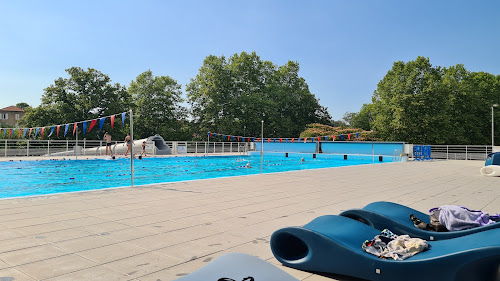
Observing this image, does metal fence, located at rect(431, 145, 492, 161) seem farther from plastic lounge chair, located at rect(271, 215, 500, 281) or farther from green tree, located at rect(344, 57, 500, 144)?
plastic lounge chair, located at rect(271, 215, 500, 281)

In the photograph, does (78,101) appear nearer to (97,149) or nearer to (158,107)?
(158,107)

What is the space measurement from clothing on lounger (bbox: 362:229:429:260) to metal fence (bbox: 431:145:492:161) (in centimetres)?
2815

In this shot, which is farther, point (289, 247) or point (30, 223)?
point (30, 223)

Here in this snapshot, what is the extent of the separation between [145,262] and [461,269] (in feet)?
8.87

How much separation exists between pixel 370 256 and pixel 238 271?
1299mm

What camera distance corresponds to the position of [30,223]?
470cm

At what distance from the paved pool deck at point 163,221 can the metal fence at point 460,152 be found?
66.4ft

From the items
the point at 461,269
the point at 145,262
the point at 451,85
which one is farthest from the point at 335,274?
the point at 451,85

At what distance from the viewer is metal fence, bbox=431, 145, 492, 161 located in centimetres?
2625

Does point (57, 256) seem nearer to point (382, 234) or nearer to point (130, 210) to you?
point (130, 210)

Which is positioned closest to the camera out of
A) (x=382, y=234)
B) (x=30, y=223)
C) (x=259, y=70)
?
(x=382, y=234)

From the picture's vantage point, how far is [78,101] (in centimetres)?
3766

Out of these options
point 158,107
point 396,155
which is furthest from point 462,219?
point 158,107

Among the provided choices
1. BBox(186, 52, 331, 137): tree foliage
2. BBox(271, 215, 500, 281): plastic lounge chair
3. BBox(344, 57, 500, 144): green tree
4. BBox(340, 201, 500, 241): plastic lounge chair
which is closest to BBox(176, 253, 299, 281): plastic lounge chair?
BBox(271, 215, 500, 281): plastic lounge chair
